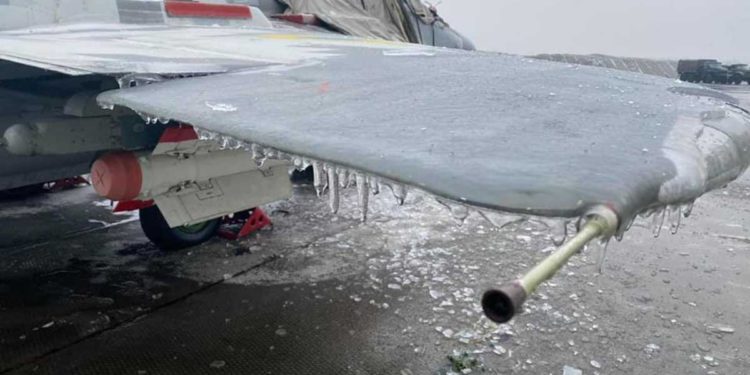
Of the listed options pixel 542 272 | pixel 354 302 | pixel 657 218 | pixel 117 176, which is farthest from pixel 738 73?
pixel 542 272

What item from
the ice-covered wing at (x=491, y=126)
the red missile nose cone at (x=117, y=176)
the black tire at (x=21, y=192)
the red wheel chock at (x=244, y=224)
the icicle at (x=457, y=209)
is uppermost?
the ice-covered wing at (x=491, y=126)

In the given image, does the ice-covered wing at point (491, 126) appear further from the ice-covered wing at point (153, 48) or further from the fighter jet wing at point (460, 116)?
the ice-covered wing at point (153, 48)

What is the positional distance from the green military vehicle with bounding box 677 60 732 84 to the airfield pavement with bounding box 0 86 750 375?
18.3 m

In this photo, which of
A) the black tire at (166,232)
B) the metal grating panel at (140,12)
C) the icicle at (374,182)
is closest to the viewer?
the icicle at (374,182)

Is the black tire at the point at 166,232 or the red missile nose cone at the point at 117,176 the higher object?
the red missile nose cone at the point at 117,176

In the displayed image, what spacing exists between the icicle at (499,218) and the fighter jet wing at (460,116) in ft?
0.10

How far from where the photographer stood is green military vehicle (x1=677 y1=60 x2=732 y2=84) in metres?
21.3

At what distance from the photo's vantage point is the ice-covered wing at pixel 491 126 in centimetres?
114

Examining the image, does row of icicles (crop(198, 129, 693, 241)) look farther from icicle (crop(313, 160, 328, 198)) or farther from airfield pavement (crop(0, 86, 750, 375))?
airfield pavement (crop(0, 86, 750, 375))

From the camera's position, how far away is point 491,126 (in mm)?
1494

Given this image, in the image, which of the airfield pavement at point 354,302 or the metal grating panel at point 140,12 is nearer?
the airfield pavement at point 354,302

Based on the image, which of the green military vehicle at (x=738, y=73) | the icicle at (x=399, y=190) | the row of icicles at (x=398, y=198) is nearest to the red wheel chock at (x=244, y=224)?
the row of icicles at (x=398, y=198)

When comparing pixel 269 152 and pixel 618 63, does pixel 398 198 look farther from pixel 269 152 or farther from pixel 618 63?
pixel 618 63

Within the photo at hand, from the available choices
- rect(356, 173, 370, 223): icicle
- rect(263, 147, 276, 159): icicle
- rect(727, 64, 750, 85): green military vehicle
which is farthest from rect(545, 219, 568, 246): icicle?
rect(727, 64, 750, 85): green military vehicle
